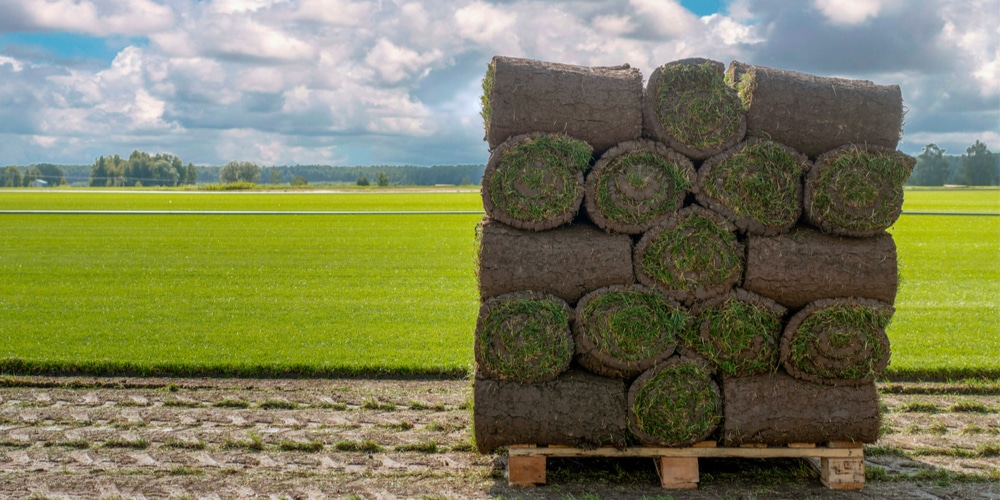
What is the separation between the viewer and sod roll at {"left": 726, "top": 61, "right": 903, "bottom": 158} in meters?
5.89

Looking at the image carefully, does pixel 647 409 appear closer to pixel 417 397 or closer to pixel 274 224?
pixel 417 397

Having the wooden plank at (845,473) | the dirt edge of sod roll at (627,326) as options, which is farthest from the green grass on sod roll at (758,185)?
the wooden plank at (845,473)

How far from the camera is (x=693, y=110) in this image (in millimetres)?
5777

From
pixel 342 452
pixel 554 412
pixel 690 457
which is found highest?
pixel 554 412

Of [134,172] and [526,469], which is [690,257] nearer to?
[526,469]

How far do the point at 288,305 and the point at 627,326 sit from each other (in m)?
8.68

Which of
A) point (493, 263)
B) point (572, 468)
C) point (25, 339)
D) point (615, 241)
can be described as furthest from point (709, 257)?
point (25, 339)

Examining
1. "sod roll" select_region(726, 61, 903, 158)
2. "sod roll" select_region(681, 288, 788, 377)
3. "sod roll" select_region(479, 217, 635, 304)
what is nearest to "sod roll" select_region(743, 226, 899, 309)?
"sod roll" select_region(681, 288, 788, 377)

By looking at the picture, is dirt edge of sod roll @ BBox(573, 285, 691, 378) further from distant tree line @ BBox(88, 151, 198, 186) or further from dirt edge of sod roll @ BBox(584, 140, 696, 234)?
distant tree line @ BBox(88, 151, 198, 186)

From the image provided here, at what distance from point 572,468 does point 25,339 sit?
7559 mm

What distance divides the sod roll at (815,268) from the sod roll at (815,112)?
2.31 ft

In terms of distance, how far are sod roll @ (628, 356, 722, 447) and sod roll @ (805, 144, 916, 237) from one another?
4.46 feet

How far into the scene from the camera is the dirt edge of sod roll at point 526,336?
18.4 ft

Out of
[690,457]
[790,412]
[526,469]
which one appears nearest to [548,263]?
[526,469]
